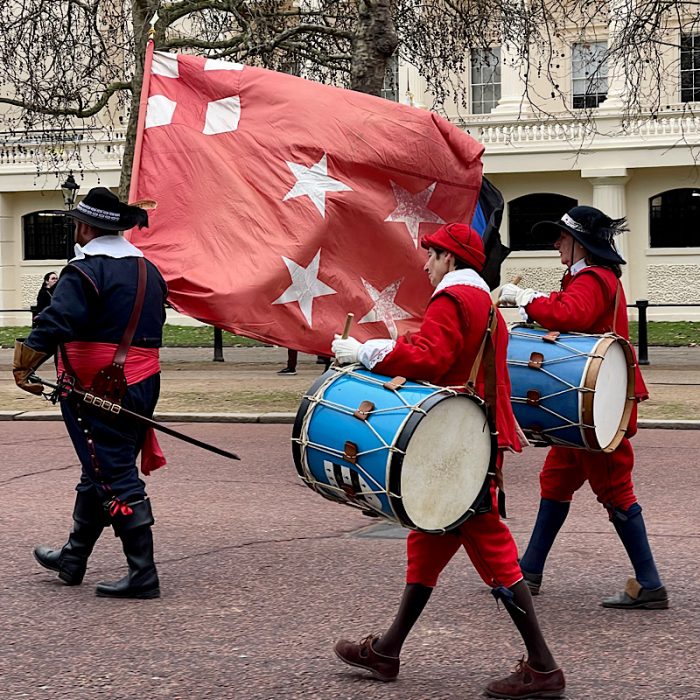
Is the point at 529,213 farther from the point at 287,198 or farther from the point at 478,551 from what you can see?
the point at 478,551

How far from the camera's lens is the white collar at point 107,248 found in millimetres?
6102

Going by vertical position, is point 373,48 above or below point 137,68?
below

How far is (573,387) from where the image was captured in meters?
5.75

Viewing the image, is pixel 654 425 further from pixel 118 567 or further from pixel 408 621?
pixel 408 621

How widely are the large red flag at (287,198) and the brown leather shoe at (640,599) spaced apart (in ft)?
9.45

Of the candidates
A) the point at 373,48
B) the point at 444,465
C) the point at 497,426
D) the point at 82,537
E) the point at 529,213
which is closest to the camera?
the point at 444,465

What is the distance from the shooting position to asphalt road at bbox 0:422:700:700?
4.78 meters

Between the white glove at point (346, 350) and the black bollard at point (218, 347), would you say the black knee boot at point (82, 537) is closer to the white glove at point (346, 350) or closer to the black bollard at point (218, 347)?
the white glove at point (346, 350)

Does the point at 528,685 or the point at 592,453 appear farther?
the point at 592,453

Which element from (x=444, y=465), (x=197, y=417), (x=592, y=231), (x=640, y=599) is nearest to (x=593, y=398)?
(x=592, y=231)

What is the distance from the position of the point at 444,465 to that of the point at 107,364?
209cm

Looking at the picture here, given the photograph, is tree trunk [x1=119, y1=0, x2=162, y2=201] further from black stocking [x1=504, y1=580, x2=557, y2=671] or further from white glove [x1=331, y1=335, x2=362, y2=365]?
black stocking [x1=504, y1=580, x2=557, y2=671]

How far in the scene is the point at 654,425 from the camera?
1254 cm

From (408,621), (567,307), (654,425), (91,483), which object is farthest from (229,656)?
(654,425)
